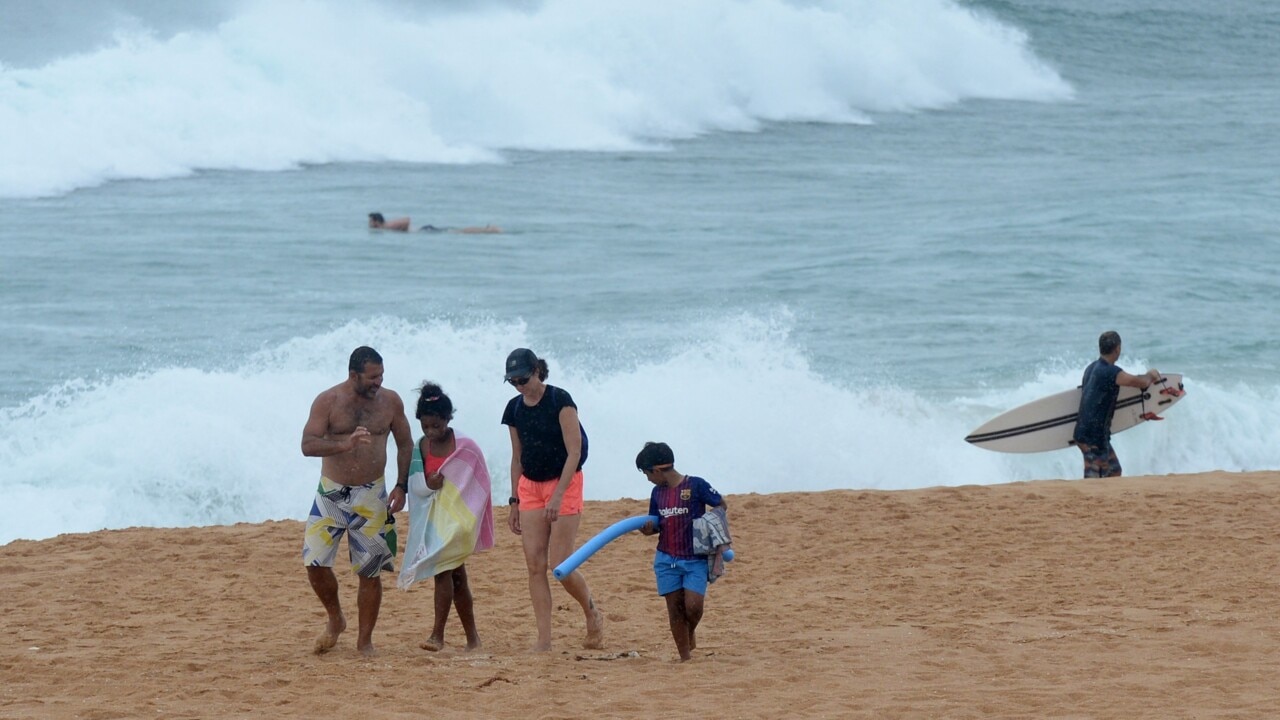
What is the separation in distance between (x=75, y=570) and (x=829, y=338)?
1138 centimetres

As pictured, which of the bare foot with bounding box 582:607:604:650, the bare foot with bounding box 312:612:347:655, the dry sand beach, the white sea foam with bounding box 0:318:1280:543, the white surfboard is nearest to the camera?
the dry sand beach

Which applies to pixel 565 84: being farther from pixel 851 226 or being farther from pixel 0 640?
pixel 0 640

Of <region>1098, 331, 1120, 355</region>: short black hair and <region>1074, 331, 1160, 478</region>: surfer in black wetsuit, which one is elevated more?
<region>1098, 331, 1120, 355</region>: short black hair

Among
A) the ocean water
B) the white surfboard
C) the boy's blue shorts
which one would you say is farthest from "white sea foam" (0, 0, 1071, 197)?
the boy's blue shorts

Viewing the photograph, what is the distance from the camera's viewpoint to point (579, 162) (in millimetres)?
31469

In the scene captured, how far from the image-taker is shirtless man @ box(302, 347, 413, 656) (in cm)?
623

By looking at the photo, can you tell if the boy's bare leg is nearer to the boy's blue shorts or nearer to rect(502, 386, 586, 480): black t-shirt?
the boy's blue shorts

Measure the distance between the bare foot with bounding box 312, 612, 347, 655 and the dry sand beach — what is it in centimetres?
5

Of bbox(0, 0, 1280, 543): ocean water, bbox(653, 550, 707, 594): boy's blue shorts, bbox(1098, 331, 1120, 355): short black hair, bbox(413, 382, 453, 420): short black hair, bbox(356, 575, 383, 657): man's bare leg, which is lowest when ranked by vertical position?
bbox(356, 575, 383, 657): man's bare leg

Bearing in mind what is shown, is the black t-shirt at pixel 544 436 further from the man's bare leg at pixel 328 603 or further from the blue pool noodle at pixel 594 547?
the man's bare leg at pixel 328 603

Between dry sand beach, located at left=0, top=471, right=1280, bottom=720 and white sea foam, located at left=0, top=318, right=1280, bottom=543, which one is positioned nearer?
dry sand beach, located at left=0, top=471, right=1280, bottom=720

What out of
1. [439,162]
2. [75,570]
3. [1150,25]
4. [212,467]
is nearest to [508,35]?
[439,162]

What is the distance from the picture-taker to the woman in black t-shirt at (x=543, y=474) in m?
6.38

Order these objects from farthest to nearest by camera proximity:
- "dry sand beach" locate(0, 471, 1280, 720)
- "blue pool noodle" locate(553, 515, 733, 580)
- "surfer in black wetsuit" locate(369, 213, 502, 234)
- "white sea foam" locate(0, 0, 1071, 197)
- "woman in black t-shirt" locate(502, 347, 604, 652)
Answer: "white sea foam" locate(0, 0, 1071, 197), "surfer in black wetsuit" locate(369, 213, 502, 234), "woman in black t-shirt" locate(502, 347, 604, 652), "blue pool noodle" locate(553, 515, 733, 580), "dry sand beach" locate(0, 471, 1280, 720)
